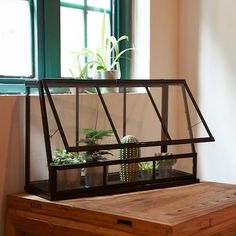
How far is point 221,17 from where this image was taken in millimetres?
2436

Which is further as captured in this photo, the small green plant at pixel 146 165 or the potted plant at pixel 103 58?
the potted plant at pixel 103 58

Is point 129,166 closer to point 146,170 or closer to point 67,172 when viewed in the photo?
point 146,170

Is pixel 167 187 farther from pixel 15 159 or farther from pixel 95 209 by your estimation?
pixel 15 159

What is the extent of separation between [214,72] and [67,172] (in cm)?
105

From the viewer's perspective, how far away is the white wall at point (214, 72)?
241 cm

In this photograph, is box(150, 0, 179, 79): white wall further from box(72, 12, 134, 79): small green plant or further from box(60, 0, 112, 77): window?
box(60, 0, 112, 77): window

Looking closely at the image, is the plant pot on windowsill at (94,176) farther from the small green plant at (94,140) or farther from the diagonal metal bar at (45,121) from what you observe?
the diagonal metal bar at (45,121)

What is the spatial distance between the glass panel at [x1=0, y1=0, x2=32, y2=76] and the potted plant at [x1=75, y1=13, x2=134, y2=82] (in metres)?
0.27

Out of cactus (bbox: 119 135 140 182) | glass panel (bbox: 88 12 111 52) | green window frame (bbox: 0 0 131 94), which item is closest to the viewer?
cactus (bbox: 119 135 140 182)

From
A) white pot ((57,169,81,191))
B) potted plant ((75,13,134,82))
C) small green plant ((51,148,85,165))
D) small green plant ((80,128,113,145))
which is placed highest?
potted plant ((75,13,134,82))

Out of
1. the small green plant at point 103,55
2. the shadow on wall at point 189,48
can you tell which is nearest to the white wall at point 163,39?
the shadow on wall at point 189,48

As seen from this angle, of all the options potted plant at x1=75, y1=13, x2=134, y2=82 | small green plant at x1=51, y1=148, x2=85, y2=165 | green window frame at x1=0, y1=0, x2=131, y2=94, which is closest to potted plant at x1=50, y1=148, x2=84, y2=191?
small green plant at x1=51, y1=148, x2=85, y2=165

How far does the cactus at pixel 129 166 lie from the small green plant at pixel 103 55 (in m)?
0.47

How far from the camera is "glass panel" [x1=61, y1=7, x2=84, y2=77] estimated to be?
2252 millimetres
